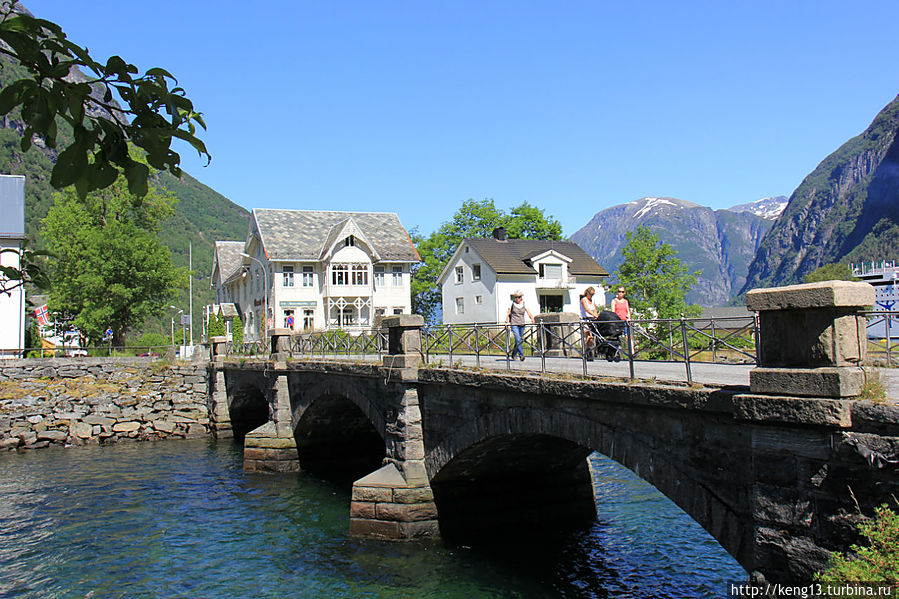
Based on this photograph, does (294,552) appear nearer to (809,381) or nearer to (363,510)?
(363,510)

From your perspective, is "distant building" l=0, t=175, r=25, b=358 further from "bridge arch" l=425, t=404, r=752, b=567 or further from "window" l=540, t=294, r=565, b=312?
"bridge arch" l=425, t=404, r=752, b=567

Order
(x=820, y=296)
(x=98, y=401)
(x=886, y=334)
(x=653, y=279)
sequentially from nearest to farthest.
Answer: (x=820, y=296) → (x=886, y=334) → (x=98, y=401) → (x=653, y=279)

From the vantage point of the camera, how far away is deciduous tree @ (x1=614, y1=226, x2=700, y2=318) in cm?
5000

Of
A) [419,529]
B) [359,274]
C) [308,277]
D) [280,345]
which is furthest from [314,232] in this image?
[419,529]

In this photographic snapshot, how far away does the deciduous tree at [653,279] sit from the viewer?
5000 cm

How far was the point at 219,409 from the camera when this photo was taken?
3328cm

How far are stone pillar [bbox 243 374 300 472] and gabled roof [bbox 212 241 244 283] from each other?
136ft

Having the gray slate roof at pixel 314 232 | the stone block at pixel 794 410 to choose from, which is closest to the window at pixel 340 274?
the gray slate roof at pixel 314 232

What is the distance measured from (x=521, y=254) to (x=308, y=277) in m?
16.1

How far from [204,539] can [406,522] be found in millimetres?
5027

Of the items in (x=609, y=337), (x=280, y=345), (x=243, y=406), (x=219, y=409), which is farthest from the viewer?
(x=219, y=409)

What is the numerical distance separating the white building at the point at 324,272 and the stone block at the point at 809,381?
42696 mm

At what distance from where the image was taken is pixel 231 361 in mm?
32438

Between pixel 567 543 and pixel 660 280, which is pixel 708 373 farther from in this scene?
pixel 660 280
